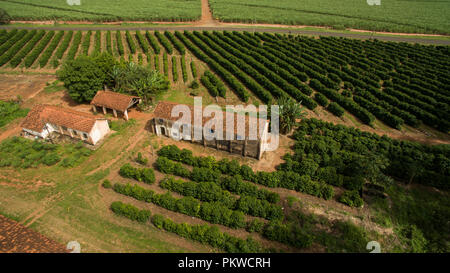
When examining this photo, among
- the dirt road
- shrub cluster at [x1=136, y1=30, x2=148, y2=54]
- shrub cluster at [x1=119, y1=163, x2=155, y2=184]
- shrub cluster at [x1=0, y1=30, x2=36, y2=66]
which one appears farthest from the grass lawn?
the dirt road

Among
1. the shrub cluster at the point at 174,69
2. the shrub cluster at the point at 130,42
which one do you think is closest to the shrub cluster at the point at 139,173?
the shrub cluster at the point at 174,69

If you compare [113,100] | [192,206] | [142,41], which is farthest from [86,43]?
[192,206]

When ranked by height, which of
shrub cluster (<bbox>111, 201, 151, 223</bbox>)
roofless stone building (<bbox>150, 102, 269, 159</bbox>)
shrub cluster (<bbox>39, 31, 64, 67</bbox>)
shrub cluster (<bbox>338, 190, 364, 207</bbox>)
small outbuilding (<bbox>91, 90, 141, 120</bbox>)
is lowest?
shrub cluster (<bbox>111, 201, 151, 223</bbox>)

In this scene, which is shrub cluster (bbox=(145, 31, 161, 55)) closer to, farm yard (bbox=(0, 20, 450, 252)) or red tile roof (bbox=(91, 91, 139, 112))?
farm yard (bbox=(0, 20, 450, 252))

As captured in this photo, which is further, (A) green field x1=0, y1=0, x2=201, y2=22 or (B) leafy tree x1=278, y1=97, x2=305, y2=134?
(A) green field x1=0, y1=0, x2=201, y2=22

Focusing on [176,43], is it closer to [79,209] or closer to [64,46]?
[64,46]

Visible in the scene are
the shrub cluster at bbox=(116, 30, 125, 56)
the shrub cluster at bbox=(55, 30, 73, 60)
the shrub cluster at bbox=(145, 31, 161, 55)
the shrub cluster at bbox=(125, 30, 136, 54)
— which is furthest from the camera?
the shrub cluster at bbox=(125, 30, 136, 54)

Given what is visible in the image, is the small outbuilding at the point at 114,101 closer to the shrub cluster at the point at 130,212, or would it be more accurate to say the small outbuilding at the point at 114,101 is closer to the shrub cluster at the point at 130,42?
the shrub cluster at the point at 130,212

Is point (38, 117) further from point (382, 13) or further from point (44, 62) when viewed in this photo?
point (382, 13)
